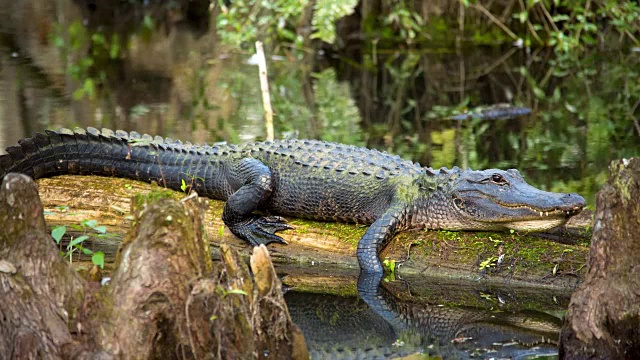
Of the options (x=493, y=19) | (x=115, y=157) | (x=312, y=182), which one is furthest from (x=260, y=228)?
(x=493, y=19)

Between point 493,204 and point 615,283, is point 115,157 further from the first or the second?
point 615,283

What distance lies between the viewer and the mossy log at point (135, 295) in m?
4.13

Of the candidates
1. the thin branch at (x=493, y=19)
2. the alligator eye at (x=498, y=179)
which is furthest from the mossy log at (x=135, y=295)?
the thin branch at (x=493, y=19)

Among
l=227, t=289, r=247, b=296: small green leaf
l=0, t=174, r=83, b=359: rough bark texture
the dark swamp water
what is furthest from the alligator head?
l=0, t=174, r=83, b=359: rough bark texture

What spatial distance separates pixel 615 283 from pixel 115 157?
4.41 meters

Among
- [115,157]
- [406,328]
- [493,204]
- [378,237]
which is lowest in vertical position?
[406,328]

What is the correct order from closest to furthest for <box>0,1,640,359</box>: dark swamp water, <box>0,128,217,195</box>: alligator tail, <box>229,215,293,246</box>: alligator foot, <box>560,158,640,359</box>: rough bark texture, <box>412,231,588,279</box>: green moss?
<box>560,158,640,359</box>: rough bark texture, <box>0,1,640,359</box>: dark swamp water, <box>412,231,588,279</box>: green moss, <box>229,215,293,246</box>: alligator foot, <box>0,128,217,195</box>: alligator tail

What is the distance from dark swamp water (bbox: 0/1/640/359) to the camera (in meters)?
5.72

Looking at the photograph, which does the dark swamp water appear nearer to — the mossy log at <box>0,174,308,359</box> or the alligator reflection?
the alligator reflection

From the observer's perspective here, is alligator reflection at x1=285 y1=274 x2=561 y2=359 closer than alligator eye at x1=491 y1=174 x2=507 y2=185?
Yes

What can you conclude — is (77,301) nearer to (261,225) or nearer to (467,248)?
(261,225)

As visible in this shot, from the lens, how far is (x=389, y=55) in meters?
20.7

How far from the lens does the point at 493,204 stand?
6.46 metres

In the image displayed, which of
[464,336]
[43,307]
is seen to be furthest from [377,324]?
[43,307]
